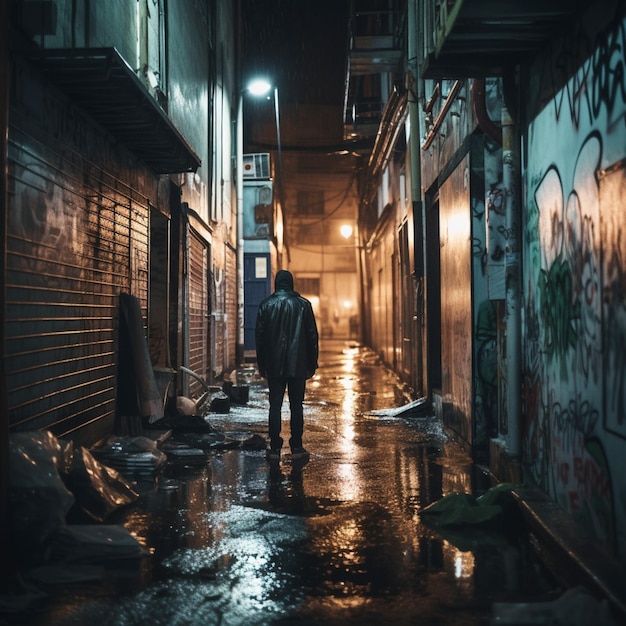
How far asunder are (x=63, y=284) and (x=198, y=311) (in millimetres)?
7672

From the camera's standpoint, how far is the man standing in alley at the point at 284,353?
826 centimetres

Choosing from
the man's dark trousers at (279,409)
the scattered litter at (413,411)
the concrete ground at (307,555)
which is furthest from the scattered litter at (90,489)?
the scattered litter at (413,411)

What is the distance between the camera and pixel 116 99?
6898mm

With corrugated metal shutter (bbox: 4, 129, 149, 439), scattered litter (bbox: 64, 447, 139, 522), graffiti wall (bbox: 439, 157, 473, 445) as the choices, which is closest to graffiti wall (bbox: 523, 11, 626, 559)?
graffiti wall (bbox: 439, 157, 473, 445)

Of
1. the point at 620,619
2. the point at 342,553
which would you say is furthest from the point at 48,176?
the point at 620,619

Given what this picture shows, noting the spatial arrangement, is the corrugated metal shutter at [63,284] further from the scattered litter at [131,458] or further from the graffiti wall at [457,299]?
the graffiti wall at [457,299]

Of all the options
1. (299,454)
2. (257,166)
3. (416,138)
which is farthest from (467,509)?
(257,166)

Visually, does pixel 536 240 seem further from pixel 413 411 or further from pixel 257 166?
pixel 257 166

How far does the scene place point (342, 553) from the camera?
4.49 metres

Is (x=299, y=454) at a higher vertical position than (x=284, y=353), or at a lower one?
lower

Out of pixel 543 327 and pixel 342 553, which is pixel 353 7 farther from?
pixel 342 553

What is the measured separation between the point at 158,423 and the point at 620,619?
705 cm

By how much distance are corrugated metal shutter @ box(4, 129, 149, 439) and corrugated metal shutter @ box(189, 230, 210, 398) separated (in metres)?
4.01

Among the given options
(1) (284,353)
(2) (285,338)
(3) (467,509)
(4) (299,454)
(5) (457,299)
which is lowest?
(4) (299,454)
